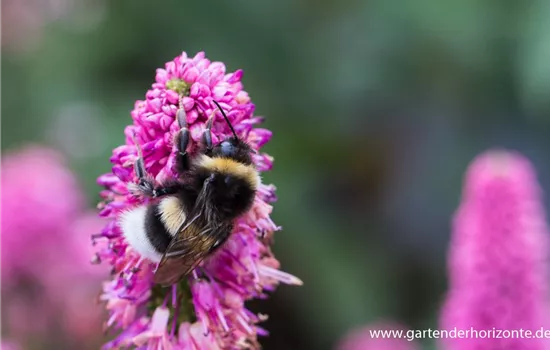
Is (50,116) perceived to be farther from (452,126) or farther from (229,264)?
(229,264)

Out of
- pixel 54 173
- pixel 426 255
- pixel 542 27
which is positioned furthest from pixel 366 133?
pixel 54 173

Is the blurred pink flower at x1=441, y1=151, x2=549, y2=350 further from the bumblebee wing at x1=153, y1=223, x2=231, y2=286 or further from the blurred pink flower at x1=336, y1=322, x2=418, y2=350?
the bumblebee wing at x1=153, y1=223, x2=231, y2=286

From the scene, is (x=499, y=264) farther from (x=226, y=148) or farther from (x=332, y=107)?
(x=332, y=107)

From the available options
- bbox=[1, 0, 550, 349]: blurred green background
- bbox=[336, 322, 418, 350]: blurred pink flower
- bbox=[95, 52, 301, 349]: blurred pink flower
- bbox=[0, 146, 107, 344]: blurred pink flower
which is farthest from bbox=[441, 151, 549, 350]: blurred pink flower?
bbox=[1, 0, 550, 349]: blurred green background

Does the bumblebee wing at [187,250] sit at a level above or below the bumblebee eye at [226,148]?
below

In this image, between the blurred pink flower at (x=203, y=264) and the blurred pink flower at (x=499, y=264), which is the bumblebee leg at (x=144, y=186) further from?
the blurred pink flower at (x=499, y=264)

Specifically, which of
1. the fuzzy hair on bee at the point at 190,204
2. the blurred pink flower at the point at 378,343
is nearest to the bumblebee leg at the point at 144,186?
the fuzzy hair on bee at the point at 190,204
